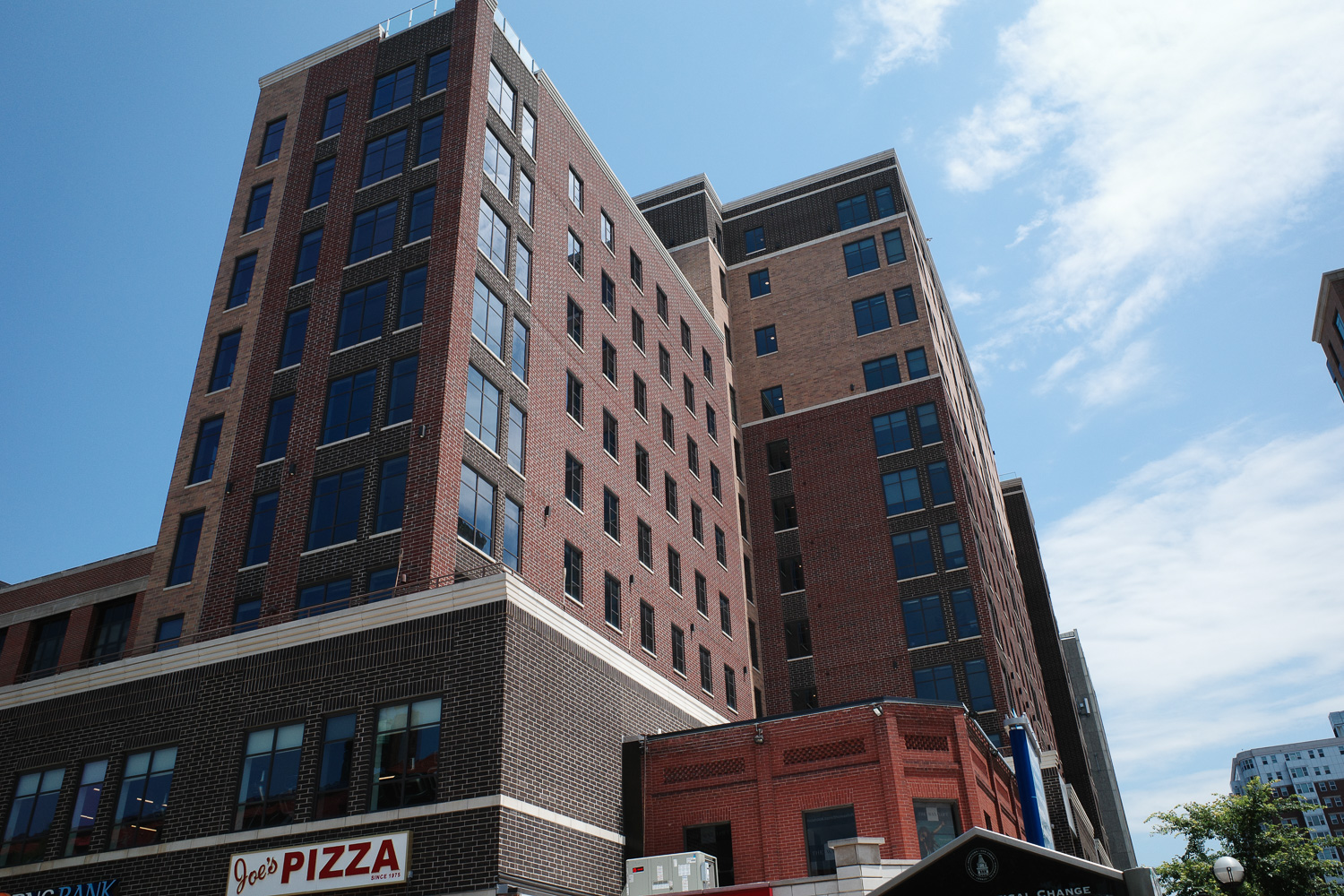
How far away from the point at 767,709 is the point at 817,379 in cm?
2008

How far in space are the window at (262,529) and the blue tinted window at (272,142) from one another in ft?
53.4

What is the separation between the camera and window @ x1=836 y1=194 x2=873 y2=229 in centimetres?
6384

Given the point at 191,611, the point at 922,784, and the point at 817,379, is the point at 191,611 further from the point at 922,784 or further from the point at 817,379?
the point at 817,379

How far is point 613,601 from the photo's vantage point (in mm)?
36625

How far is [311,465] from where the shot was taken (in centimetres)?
3134

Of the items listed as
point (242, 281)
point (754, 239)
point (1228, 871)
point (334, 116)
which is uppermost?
point (754, 239)

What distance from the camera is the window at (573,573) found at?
111 ft

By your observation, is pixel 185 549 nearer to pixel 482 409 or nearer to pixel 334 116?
pixel 482 409

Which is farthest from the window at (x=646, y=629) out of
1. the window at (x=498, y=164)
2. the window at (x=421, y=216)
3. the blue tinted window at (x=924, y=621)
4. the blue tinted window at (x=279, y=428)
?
the blue tinted window at (x=924, y=621)

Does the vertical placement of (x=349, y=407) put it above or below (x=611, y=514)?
above

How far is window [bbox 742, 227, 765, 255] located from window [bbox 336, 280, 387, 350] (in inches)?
1463

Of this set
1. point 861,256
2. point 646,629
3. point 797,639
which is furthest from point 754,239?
point 646,629

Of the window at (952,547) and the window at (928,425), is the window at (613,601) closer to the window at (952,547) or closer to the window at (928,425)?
the window at (952,547)

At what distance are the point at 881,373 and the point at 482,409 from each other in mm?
32809
